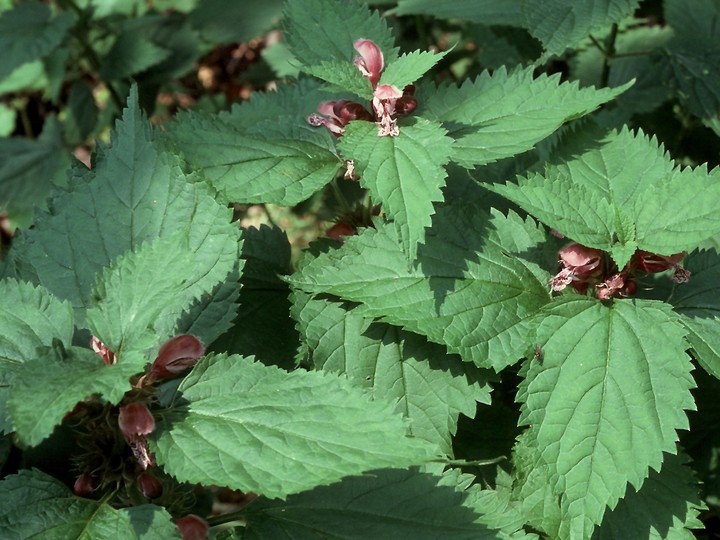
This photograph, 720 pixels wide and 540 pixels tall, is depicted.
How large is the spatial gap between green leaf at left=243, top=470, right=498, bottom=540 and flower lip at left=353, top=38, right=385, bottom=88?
2.82 ft

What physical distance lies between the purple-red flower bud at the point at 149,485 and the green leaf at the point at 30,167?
7.78 ft

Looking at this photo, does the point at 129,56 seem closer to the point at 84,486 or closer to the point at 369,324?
the point at 369,324

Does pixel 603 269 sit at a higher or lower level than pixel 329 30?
lower

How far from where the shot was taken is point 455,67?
432cm

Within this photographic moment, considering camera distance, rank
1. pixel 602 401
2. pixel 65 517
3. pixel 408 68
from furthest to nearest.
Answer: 1. pixel 408 68
2. pixel 602 401
3. pixel 65 517

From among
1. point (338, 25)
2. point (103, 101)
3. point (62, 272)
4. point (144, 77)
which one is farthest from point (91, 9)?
point (62, 272)

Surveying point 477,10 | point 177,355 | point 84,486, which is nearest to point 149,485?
point 84,486

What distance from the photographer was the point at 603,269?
1.78 m

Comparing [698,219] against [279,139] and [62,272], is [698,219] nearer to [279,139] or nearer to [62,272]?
[279,139]

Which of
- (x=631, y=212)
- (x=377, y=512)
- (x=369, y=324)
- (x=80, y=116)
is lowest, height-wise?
(x=80, y=116)

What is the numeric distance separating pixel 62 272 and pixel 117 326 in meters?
0.35

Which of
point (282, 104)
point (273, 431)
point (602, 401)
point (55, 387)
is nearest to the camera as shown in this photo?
point (55, 387)

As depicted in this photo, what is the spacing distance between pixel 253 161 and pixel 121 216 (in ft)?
1.06

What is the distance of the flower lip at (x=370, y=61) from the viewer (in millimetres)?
1802
